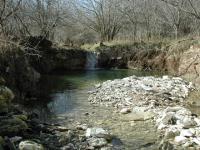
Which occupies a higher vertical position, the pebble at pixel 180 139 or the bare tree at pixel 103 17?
the bare tree at pixel 103 17

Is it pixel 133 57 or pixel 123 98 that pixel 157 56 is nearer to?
pixel 133 57

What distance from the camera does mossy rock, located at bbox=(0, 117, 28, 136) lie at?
9891 mm

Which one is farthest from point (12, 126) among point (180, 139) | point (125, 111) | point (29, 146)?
point (125, 111)

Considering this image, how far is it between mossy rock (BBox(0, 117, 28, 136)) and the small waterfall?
80.9 ft

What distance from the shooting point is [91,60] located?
1400 inches

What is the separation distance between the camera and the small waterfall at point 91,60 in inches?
1389

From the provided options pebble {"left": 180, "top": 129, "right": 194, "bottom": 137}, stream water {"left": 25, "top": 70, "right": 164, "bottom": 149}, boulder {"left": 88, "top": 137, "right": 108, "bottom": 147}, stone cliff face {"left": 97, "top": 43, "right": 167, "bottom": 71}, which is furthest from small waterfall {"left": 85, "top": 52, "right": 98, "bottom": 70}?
boulder {"left": 88, "top": 137, "right": 108, "bottom": 147}

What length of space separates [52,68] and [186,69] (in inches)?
452

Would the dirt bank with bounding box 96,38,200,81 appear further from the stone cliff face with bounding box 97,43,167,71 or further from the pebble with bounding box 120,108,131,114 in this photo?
the pebble with bounding box 120,108,131,114

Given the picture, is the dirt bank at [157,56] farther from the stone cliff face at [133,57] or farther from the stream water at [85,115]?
the stream water at [85,115]

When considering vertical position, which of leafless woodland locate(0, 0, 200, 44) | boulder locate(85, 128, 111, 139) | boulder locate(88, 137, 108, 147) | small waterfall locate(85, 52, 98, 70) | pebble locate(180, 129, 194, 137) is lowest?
boulder locate(88, 137, 108, 147)

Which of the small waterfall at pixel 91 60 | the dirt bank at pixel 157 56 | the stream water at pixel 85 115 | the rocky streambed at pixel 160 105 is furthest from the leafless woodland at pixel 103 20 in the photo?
the rocky streambed at pixel 160 105

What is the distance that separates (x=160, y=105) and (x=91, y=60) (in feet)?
68.4

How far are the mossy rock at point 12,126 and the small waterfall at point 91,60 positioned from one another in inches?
971
